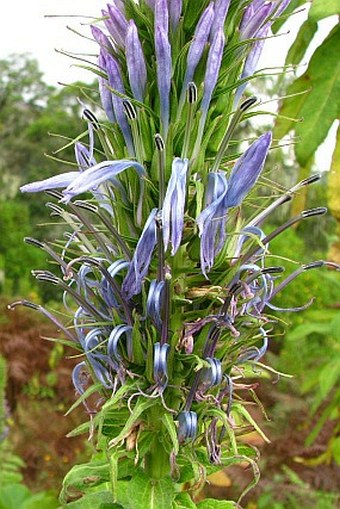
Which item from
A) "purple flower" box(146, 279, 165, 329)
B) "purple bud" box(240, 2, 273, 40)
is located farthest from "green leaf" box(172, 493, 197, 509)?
"purple bud" box(240, 2, 273, 40)

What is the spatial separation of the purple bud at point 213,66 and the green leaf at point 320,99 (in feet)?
1.92

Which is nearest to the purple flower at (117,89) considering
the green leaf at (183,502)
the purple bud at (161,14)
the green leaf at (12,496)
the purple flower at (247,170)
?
the purple bud at (161,14)

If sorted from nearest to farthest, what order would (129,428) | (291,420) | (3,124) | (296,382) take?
(129,428) < (291,420) < (296,382) < (3,124)

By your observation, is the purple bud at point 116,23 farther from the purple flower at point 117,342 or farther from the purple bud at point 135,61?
the purple flower at point 117,342

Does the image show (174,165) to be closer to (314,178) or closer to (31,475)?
(314,178)

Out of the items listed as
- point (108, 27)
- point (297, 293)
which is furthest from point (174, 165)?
point (297, 293)

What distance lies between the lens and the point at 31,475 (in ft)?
16.5

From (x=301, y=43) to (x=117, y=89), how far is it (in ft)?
3.01

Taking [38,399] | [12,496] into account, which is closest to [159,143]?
[12,496]

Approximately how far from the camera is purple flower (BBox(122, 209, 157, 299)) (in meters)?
1.35

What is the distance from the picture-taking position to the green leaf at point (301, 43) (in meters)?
2.04

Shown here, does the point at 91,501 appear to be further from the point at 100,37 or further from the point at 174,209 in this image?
the point at 100,37

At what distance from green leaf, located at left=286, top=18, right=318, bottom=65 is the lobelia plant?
22.4 inches

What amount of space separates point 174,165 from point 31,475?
13.7ft
